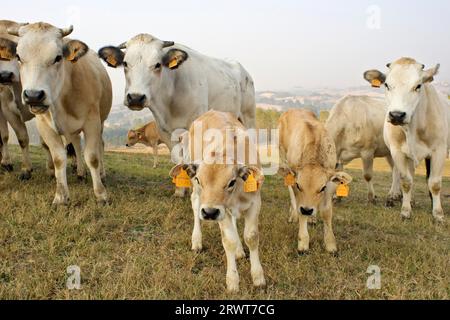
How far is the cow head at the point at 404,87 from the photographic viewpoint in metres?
7.16

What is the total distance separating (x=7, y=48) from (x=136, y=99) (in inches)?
92.2

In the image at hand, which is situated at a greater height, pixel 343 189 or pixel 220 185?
pixel 220 185

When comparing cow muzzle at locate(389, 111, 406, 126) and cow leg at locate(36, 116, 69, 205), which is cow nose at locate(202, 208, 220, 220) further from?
cow muzzle at locate(389, 111, 406, 126)

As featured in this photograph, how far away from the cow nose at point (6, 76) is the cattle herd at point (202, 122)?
0.02m

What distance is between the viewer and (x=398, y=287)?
449 cm

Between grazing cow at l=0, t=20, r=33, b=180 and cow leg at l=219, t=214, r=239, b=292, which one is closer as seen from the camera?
cow leg at l=219, t=214, r=239, b=292

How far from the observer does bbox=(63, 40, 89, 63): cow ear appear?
269 inches

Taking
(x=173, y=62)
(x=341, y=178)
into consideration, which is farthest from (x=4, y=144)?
(x=341, y=178)

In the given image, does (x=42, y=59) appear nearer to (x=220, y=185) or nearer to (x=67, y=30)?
(x=67, y=30)

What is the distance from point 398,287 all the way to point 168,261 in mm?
2523

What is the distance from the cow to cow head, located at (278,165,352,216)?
8.81 ft

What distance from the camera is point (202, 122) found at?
18.8ft

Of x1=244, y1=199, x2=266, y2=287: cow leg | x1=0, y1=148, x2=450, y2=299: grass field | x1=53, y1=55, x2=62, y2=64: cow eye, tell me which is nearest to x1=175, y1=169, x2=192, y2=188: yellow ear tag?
x1=244, y1=199, x2=266, y2=287: cow leg

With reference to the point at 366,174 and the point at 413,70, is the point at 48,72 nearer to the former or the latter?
the point at 413,70
